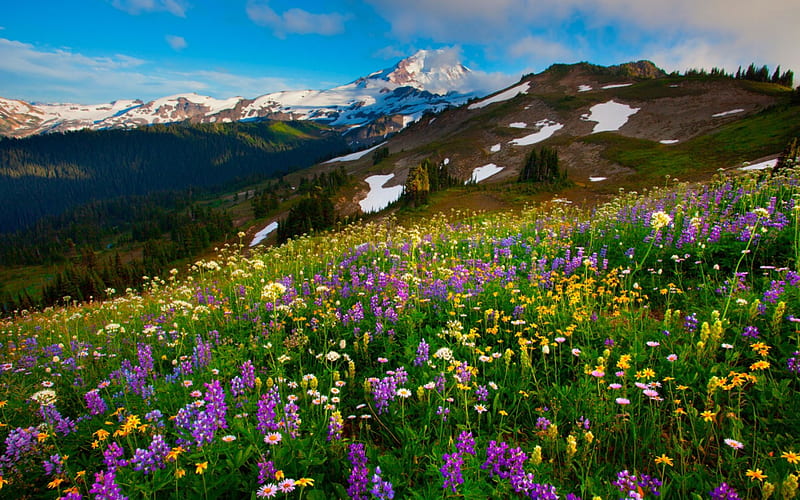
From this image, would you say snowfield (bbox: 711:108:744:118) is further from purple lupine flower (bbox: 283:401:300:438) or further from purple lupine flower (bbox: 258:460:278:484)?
purple lupine flower (bbox: 258:460:278:484)

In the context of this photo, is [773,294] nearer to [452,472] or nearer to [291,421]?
[452,472]

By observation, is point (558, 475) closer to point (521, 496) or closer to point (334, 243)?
point (521, 496)

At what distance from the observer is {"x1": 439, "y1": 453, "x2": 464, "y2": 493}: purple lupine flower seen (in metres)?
2.51

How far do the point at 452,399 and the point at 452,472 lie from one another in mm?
1038

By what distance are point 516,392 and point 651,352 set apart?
5.82 feet

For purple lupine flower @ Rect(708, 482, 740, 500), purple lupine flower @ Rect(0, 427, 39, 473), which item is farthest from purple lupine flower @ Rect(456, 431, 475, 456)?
purple lupine flower @ Rect(0, 427, 39, 473)

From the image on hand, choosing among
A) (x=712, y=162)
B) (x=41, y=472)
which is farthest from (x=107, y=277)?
(x=712, y=162)

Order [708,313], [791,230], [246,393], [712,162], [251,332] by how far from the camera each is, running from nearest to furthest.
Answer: [246,393]
[708,313]
[251,332]
[791,230]
[712,162]

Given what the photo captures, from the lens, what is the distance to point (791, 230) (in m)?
6.80

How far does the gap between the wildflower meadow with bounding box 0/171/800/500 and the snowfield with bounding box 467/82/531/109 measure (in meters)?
155

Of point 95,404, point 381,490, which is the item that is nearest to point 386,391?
point 381,490

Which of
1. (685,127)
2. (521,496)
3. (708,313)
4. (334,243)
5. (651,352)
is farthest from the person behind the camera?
(685,127)

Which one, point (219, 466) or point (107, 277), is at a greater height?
point (219, 466)

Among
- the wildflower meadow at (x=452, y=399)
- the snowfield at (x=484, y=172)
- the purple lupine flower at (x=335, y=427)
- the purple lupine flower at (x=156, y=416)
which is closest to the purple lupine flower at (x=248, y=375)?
the wildflower meadow at (x=452, y=399)
